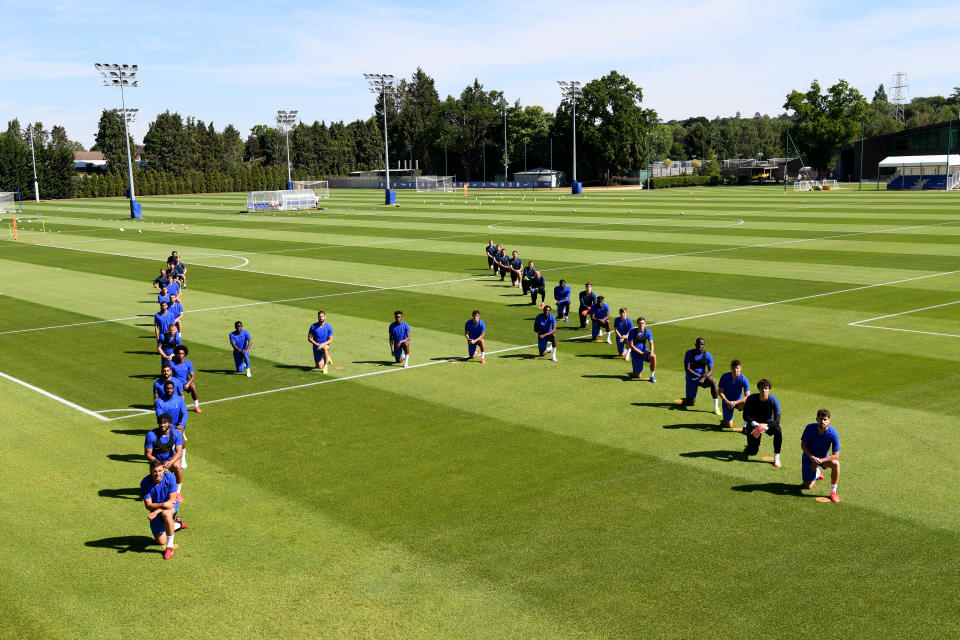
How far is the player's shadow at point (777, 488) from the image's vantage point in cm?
1315

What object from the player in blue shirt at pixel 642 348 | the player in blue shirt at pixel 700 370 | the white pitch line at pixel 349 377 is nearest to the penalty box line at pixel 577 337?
the white pitch line at pixel 349 377

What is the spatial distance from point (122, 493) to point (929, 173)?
5087 inches

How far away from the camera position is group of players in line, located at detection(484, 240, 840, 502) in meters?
13.0

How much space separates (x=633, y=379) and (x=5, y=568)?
1334 centimetres

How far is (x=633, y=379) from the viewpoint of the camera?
65.9 feet

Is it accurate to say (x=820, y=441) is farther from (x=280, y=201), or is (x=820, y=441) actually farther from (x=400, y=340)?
(x=280, y=201)

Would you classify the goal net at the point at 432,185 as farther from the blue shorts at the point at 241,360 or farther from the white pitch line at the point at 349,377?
the blue shorts at the point at 241,360

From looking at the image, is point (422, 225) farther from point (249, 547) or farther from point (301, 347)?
point (249, 547)

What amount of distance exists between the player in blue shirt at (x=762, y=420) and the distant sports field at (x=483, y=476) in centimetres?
31

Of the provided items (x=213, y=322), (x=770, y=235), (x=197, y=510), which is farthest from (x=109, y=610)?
(x=770, y=235)

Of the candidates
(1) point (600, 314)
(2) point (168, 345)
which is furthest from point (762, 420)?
(2) point (168, 345)

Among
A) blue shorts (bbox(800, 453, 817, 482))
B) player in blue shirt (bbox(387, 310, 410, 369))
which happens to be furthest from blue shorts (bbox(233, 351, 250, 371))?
blue shorts (bbox(800, 453, 817, 482))

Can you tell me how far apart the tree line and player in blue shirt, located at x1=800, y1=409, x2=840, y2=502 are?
129076mm

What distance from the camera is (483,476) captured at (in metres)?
14.0
